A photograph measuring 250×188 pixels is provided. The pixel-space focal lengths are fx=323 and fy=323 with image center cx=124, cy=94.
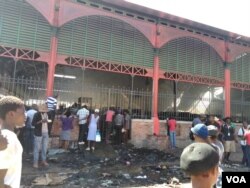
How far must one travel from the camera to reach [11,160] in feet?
8.37

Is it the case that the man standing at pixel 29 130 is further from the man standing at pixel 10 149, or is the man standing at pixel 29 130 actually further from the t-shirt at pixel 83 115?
the man standing at pixel 10 149

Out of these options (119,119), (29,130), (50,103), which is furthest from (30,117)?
(119,119)

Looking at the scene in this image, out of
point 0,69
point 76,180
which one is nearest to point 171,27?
point 0,69

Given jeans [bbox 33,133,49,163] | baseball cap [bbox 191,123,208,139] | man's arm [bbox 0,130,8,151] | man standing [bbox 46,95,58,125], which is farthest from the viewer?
man standing [bbox 46,95,58,125]

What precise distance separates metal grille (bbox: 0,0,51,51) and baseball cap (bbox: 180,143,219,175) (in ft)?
33.7

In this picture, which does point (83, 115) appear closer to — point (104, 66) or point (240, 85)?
point (104, 66)

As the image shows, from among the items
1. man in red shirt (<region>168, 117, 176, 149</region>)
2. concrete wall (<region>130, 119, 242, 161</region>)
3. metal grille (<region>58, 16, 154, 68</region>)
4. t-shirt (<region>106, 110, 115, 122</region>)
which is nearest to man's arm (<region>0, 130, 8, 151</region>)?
metal grille (<region>58, 16, 154, 68</region>)

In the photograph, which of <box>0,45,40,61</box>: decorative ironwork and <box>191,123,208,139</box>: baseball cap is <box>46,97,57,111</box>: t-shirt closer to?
<box>0,45,40,61</box>: decorative ironwork

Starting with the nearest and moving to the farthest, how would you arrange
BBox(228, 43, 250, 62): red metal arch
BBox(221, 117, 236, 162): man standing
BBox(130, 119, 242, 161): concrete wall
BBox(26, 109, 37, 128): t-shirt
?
BBox(26, 109, 37, 128): t-shirt → BBox(221, 117, 236, 162): man standing → BBox(130, 119, 242, 161): concrete wall → BBox(228, 43, 250, 62): red metal arch

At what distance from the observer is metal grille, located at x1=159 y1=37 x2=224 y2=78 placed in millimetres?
14914

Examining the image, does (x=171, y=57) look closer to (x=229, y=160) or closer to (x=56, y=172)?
(x=229, y=160)

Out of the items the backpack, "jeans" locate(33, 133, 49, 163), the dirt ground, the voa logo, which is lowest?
the dirt ground

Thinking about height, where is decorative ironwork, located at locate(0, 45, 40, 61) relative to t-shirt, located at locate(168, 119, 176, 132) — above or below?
above

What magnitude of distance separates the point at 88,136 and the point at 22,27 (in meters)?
4.53
